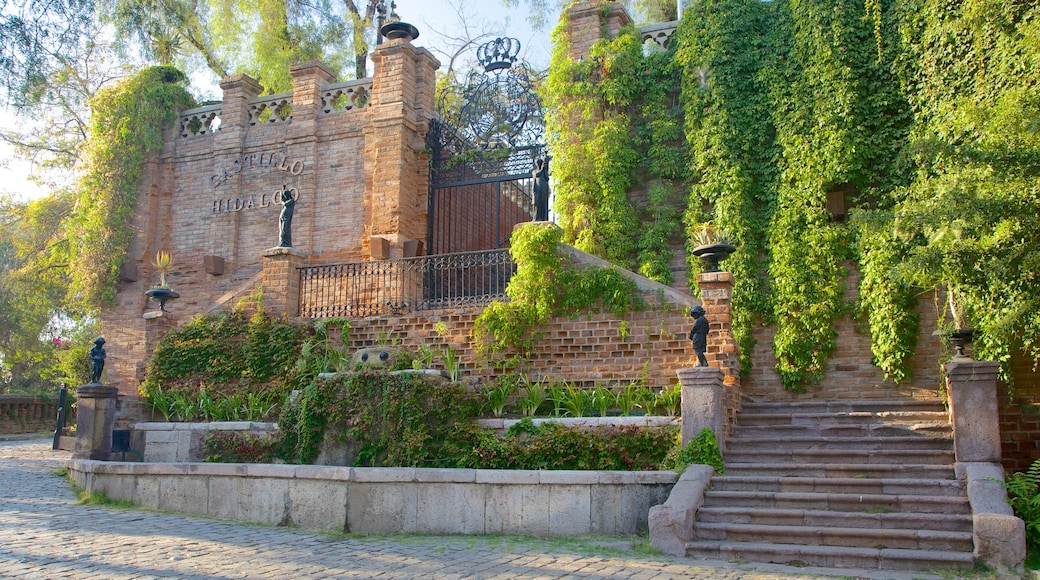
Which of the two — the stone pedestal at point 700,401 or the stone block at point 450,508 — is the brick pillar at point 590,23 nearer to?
the stone pedestal at point 700,401

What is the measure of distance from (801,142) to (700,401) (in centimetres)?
556

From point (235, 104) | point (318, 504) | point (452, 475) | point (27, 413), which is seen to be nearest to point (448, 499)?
point (452, 475)

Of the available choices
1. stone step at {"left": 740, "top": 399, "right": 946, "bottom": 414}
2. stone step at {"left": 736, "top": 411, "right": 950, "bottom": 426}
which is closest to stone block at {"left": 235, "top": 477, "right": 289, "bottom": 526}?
stone step at {"left": 736, "top": 411, "right": 950, "bottom": 426}

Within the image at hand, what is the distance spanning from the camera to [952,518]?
276 inches

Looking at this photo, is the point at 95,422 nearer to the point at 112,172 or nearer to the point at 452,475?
the point at 452,475

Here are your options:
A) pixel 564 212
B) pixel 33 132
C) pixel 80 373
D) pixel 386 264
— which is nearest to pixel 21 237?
pixel 33 132

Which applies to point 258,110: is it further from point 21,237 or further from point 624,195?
point 21,237

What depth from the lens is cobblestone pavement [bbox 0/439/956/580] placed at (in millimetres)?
6266

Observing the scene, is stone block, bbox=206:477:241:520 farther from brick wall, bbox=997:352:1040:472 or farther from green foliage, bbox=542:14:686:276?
brick wall, bbox=997:352:1040:472

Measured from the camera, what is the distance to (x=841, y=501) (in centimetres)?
761

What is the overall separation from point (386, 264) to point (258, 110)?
5.93 meters

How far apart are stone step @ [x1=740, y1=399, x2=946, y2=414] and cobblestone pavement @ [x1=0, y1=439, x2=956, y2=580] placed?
3.82 meters

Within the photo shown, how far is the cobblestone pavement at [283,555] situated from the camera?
6266 millimetres

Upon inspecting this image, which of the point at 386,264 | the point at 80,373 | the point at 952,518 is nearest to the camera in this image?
the point at 952,518
